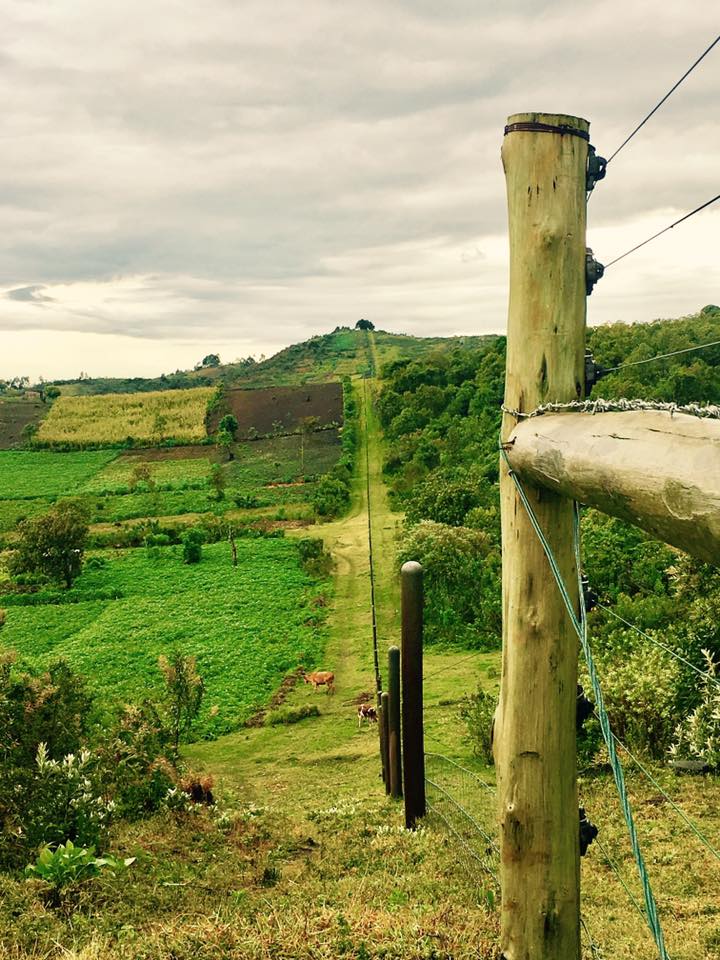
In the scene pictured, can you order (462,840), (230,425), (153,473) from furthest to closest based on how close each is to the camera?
(230,425) → (153,473) → (462,840)

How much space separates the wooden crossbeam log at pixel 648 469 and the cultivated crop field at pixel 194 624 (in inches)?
583

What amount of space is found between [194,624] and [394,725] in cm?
1530

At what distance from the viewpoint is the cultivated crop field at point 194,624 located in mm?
19016

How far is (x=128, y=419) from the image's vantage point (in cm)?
6694

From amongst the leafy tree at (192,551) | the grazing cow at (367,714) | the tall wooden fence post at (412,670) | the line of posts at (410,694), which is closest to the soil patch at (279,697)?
the grazing cow at (367,714)

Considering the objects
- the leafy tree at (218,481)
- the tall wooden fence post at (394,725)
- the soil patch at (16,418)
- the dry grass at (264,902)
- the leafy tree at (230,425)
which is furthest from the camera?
the soil patch at (16,418)

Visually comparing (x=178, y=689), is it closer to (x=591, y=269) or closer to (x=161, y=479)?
(x=591, y=269)

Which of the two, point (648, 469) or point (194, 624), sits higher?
point (648, 469)

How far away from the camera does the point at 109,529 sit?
128ft

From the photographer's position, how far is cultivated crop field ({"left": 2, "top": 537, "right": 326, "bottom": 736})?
19016mm

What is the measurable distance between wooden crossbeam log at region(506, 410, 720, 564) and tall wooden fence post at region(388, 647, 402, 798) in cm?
711

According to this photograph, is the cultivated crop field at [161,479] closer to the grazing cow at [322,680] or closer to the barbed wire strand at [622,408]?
the grazing cow at [322,680]

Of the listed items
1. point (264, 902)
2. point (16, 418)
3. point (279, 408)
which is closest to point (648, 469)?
point (264, 902)

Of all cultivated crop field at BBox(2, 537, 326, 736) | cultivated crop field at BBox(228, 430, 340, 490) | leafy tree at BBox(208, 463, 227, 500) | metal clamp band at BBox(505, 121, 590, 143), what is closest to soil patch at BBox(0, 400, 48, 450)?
cultivated crop field at BBox(228, 430, 340, 490)
